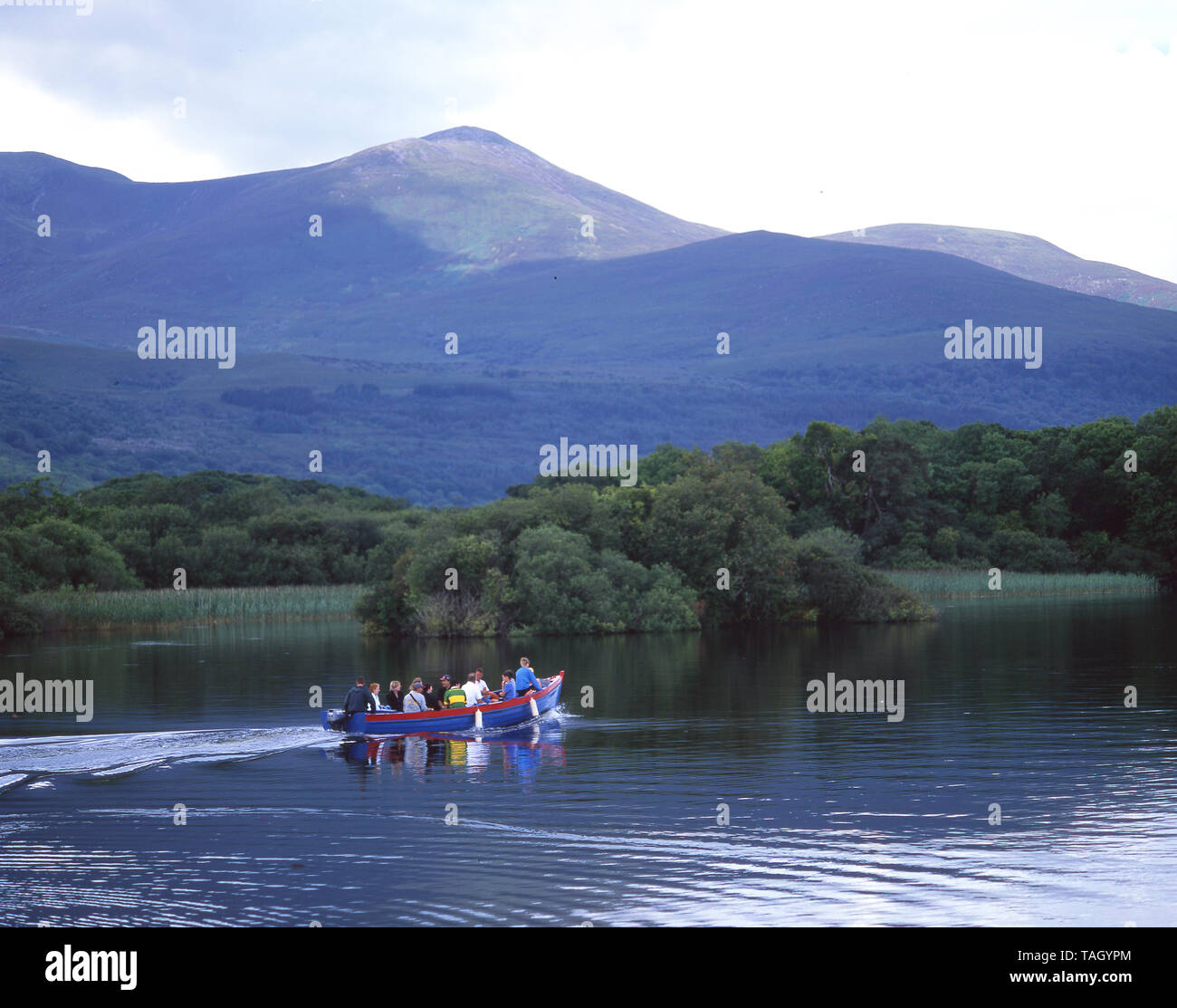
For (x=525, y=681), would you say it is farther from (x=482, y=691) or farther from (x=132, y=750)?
(x=132, y=750)

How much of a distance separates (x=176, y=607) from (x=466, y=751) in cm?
4573

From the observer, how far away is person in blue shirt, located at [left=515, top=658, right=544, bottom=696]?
122 feet

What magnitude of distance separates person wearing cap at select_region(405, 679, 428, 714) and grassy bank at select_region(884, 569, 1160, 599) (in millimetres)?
57950

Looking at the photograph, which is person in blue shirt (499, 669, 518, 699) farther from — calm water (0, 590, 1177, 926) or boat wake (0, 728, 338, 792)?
boat wake (0, 728, 338, 792)

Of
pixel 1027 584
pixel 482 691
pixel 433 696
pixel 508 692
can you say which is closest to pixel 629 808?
pixel 433 696

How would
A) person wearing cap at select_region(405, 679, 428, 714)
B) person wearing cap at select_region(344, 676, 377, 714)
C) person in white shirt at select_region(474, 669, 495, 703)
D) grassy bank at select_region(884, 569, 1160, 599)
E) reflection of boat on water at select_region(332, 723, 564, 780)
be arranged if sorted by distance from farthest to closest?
grassy bank at select_region(884, 569, 1160, 599) → person in white shirt at select_region(474, 669, 495, 703) → person wearing cap at select_region(405, 679, 428, 714) → person wearing cap at select_region(344, 676, 377, 714) → reflection of boat on water at select_region(332, 723, 564, 780)

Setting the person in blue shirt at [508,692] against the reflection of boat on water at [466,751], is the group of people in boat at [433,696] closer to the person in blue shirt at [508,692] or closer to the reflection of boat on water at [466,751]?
the person in blue shirt at [508,692]

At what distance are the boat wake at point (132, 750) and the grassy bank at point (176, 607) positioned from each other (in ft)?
136

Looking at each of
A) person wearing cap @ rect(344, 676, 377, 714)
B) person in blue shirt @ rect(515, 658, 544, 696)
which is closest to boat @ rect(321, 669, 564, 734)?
person wearing cap @ rect(344, 676, 377, 714)

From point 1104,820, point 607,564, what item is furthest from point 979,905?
point 607,564

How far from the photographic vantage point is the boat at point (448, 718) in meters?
33.5

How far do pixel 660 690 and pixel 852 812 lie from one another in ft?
63.8

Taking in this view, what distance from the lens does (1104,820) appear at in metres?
21.6
